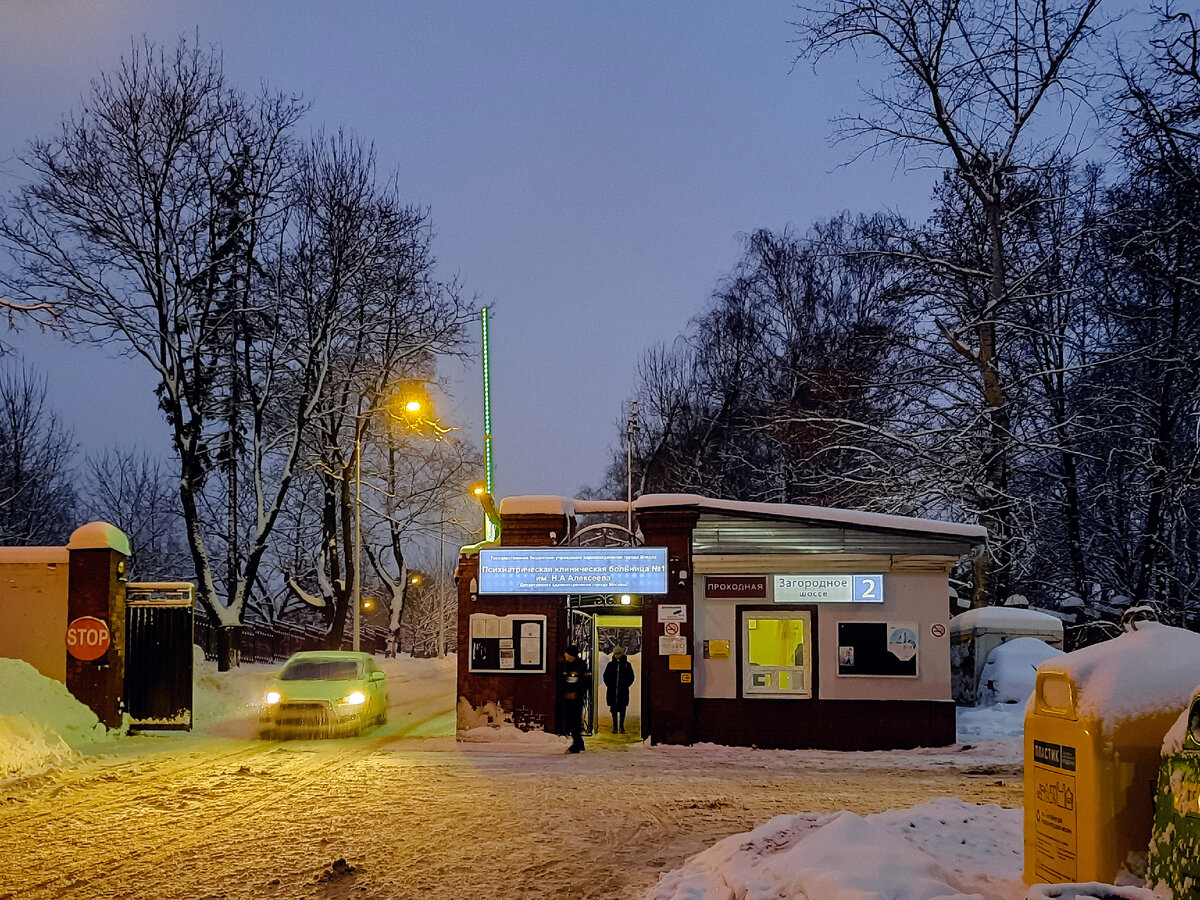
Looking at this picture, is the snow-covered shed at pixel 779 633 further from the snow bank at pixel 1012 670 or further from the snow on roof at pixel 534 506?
the snow bank at pixel 1012 670

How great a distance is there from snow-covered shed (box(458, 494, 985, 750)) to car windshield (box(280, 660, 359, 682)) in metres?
2.13

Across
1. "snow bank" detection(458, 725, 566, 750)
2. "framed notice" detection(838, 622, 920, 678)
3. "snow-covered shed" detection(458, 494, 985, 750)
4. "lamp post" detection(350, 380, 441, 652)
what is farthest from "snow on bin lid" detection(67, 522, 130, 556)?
"framed notice" detection(838, 622, 920, 678)

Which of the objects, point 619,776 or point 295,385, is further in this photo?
point 295,385

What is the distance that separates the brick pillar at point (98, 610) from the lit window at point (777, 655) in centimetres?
1110

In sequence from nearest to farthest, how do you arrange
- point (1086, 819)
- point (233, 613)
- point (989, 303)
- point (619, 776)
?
1. point (1086, 819)
2. point (619, 776)
3. point (989, 303)
4. point (233, 613)

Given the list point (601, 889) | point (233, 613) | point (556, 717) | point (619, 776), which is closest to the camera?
point (601, 889)

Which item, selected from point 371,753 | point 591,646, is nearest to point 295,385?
point 591,646

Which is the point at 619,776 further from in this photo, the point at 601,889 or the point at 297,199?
the point at 297,199

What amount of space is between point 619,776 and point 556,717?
4.37 metres

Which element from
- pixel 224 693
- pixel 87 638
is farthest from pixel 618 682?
pixel 224 693

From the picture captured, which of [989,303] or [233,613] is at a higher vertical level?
[989,303]

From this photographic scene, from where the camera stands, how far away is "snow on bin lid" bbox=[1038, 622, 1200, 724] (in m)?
5.82

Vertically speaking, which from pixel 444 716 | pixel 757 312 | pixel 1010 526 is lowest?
pixel 444 716

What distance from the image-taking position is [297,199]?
101 ft
